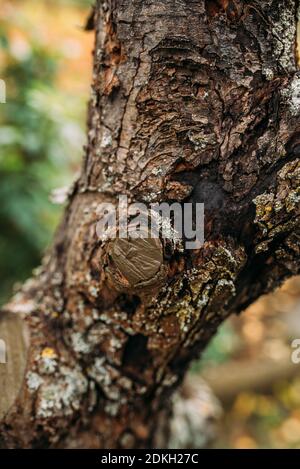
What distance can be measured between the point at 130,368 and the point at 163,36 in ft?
4.00

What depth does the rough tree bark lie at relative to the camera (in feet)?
4.45

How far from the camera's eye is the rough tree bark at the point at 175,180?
1356mm

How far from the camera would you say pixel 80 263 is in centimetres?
168

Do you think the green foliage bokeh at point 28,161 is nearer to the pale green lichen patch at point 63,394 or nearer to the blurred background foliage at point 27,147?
the blurred background foliage at point 27,147

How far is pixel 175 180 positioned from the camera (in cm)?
145

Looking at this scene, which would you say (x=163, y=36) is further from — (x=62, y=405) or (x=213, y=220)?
(x=62, y=405)

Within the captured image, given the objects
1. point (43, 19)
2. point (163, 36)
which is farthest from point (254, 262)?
point (43, 19)

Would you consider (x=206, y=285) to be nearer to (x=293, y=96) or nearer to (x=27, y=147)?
(x=293, y=96)

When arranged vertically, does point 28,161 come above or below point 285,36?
above

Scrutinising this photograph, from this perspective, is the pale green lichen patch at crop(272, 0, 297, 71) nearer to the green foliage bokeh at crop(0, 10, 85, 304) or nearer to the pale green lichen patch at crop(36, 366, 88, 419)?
the pale green lichen patch at crop(36, 366, 88, 419)
